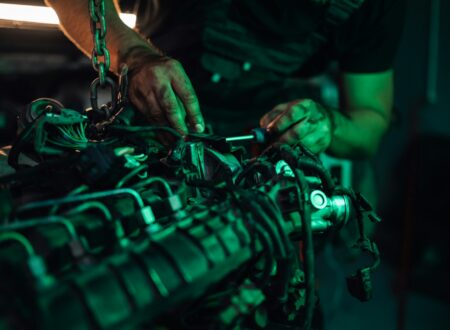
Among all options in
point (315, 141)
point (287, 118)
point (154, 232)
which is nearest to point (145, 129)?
point (154, 232)

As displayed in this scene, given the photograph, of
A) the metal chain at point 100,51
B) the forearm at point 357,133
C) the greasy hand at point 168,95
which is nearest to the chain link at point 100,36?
the metal chain at point 100,51

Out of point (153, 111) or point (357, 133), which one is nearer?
point (153, 111)

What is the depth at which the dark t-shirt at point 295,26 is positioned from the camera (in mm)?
1397

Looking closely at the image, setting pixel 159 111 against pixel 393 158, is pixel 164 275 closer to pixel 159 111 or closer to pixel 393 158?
pixel 159 111

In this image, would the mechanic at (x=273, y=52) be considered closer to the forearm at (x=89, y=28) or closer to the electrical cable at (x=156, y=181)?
the forearm at (x=89, y=28)

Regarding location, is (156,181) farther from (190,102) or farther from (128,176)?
(190,102)

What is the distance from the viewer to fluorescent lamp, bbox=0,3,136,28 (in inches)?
35.0

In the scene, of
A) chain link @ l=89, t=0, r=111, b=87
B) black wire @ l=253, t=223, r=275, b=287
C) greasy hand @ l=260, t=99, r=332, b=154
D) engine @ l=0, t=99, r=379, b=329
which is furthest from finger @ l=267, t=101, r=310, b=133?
black wire @ l=253, t=223, r=275, b=287

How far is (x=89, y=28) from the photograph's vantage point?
1161 mm

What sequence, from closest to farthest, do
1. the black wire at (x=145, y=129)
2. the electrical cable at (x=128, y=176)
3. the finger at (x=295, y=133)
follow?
1. the electrical cable at (x=128, y=176)
2. the black wire at (x=145, y=129)
3. the finger at (x=295, y=133)

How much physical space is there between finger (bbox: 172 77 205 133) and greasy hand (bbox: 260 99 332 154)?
0.60 feet

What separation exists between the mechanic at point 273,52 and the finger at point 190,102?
0.15 meters

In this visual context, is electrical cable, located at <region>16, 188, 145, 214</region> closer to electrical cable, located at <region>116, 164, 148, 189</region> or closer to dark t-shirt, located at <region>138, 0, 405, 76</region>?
electrical cable, located at <region>116, 164, 148, 189</region>

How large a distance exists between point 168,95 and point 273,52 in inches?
31.2
